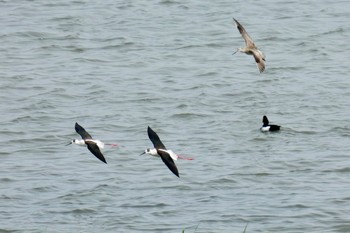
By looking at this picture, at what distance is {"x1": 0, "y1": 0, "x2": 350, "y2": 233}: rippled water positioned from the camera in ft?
54.2

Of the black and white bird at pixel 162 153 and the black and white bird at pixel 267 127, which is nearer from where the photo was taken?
the black and white bird at pixel 162 153

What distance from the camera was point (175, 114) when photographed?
2173cm

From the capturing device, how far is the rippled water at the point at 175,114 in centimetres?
1653

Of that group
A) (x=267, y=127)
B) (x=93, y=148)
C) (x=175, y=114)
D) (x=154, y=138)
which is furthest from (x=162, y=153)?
(x=175, y=114)

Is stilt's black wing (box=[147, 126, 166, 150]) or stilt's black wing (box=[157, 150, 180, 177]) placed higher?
stilt's black wing (box=[147, 126, 166, 150])

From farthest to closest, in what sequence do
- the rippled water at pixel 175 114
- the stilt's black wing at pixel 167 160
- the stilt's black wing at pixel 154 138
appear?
the rippled water at pixel 175 114
the stilt's black wing at pixel 154 138
the stilt's black wing at pixel 167 160

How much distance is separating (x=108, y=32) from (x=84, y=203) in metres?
11.6

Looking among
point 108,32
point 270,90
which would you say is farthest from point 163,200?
point 108,32

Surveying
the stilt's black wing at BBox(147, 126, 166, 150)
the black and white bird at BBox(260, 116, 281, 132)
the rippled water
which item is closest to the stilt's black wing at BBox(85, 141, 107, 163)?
the stilt's black wing at BBox(147, 126, 166, 150)

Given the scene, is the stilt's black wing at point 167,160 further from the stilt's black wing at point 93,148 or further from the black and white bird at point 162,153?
the stilt's black wing at point 93,148

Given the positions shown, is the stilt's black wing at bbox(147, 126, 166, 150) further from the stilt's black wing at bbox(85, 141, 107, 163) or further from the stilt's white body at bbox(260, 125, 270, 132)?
the stilt's white body at bbox(260, 125, 270, 132)

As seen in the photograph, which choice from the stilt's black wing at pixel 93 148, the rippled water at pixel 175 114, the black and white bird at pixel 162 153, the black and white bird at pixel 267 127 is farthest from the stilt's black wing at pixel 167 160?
the black and white bird at pixel 267 127

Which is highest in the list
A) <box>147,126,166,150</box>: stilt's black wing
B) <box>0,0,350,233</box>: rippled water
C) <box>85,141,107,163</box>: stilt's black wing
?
<box>147,126,166,150</box>: stilt's black wing

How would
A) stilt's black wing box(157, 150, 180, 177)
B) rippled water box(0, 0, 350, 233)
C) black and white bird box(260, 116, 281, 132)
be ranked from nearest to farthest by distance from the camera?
stilt's black wing box(157, 150, 180, 177), rippled water box(0, 0, 350, 233), black and white bird box(260, 116, 281, 132)
